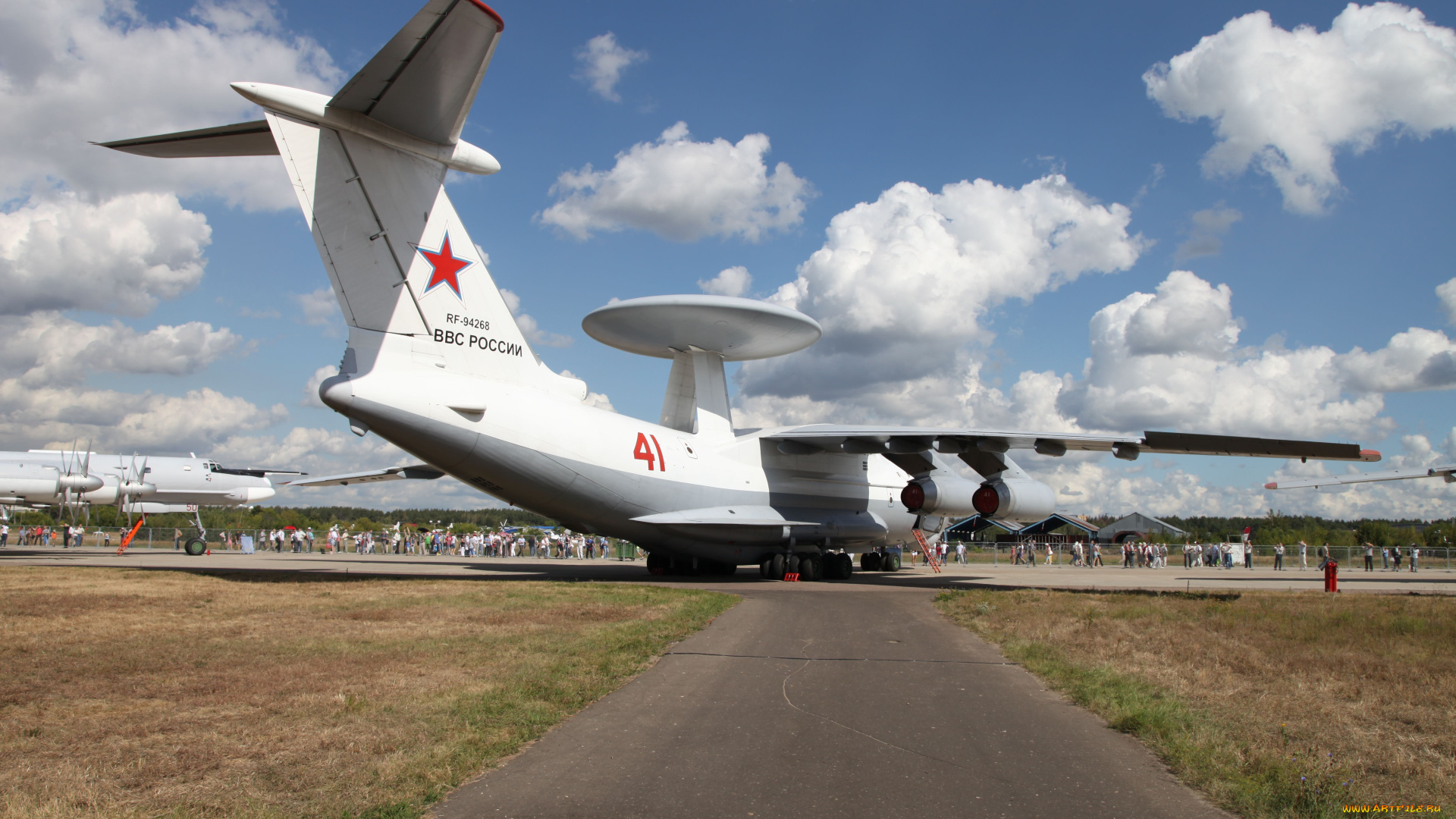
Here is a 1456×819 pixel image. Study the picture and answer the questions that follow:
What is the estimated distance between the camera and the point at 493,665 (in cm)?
645

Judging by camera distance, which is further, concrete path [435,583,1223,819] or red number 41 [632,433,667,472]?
red number 41 [632,433,667,472]

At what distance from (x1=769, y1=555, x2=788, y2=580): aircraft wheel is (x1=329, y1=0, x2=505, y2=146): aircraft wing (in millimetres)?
11772

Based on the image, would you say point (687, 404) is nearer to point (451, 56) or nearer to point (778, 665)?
point (451, 56)

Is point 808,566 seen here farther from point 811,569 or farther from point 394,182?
point 394,182

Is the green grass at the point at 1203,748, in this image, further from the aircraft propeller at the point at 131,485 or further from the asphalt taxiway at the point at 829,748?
the aircraft propeller at the point at 131,485

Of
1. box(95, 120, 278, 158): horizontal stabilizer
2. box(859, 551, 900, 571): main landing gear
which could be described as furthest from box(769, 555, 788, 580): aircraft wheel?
box(95, 120, 278, 158): horizontal stabilizer

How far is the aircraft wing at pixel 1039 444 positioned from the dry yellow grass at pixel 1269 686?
16.2ft

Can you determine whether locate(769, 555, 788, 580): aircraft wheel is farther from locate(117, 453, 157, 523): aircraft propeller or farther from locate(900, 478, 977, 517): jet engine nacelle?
locate(117, 453, 157, 523): aircraft propeller

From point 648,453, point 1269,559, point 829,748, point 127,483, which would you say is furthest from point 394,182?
point 1269,559

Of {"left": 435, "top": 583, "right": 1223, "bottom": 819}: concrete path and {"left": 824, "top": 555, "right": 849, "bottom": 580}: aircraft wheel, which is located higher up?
{"left": 435, "top": 583, "right": 1223, "bottom": 819}: concrete path

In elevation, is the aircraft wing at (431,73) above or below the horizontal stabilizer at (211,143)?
above

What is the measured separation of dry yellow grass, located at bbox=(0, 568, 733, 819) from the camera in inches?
138

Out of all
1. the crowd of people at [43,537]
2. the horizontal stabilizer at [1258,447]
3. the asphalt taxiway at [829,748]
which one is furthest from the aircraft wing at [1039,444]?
the crowd of people at [43,537]

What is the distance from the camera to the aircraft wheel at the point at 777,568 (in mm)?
19500
